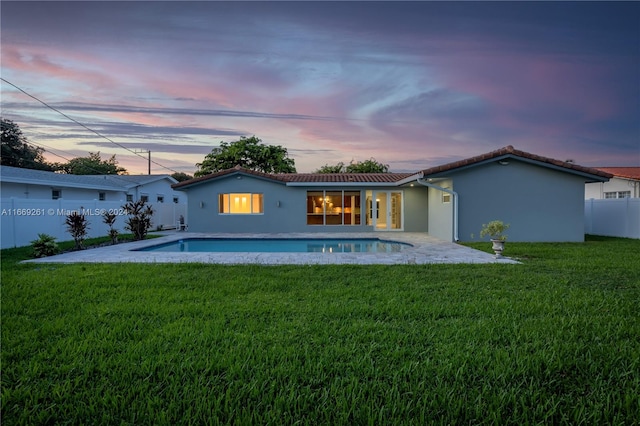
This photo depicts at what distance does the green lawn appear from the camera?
2.42 meters

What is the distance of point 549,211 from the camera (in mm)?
14023

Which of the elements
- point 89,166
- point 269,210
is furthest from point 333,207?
point 89,166

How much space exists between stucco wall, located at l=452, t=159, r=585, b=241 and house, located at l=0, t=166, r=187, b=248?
15913 millimetres

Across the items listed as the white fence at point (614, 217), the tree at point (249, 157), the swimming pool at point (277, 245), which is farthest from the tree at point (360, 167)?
the swimming pool at point (277, 245)

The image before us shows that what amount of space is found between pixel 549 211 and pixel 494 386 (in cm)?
1391

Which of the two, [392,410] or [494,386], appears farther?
[494,386]

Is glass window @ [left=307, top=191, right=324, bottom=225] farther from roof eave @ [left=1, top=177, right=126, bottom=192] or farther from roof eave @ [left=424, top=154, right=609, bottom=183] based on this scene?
roof eave @ [left=1, top=177, right=126, bottom=192]

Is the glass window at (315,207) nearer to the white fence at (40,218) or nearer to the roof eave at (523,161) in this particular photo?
the roof eave at (523,161)

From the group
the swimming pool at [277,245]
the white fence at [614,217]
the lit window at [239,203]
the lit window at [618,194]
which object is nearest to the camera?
the swimming pool at [277,245]

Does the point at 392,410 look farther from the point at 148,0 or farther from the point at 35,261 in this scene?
the point at 148,0

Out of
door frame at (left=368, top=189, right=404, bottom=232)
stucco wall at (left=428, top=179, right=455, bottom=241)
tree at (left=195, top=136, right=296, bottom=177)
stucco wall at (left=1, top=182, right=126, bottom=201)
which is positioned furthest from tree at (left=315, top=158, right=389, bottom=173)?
stucco wall at (left=1, top=182, right=126, bottom=201)

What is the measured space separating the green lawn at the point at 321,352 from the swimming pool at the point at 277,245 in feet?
23.2

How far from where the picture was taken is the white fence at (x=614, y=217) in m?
14.8

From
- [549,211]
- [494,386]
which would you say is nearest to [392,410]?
[494,386]
